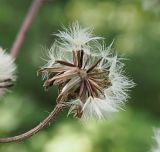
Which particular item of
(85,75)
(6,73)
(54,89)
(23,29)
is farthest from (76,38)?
(54,89)

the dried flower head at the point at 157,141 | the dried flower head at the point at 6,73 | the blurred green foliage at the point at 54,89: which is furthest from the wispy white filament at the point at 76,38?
the blurred green foliage at the point at 54,89

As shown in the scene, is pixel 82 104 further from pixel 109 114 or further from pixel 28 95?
pixel 28 95

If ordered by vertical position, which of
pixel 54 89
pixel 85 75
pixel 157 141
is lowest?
pixel 54 89

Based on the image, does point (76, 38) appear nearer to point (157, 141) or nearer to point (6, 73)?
point (6, 73)

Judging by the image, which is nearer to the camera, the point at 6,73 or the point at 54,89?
the point at 6,73

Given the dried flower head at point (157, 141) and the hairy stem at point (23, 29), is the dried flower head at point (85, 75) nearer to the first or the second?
the dried flower head at point (157, 141)

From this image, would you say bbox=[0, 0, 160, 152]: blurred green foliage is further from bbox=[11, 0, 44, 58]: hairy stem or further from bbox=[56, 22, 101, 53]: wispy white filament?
bbox=[56, 22, 101, 53]: wispy white filament
